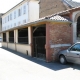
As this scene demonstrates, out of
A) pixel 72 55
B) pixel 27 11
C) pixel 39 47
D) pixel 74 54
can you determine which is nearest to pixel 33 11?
pixel 27 11

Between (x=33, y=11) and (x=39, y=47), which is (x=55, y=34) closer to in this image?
(x=39, y=47)

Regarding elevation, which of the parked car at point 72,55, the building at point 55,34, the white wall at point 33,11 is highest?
the white wall at point 33,11

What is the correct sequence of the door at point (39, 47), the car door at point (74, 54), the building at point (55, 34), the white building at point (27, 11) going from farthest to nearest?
1. the white building at point (27, 11)
2. the door at point (39, 47)
3. the building at point (55, 34)
4. the car door at point (74, 54)

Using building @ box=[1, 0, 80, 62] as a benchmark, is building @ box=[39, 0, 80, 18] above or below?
above

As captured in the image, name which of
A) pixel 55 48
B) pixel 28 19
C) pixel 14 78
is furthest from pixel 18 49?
pixel 14 78

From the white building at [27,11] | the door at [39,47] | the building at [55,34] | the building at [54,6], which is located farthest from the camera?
the white building at [27,11]

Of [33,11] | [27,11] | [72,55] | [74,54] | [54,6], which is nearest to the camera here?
[74,54]

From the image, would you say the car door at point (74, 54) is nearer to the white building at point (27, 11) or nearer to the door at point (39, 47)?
the door at point (39, 47)

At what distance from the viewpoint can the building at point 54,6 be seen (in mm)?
20392

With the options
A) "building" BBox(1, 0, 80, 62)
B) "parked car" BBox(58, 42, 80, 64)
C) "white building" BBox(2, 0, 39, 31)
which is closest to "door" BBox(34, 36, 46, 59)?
"building" BBox(1, 0, 80, 62)

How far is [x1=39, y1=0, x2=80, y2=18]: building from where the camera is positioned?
20.4 m

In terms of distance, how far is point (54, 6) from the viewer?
2248 centimetres

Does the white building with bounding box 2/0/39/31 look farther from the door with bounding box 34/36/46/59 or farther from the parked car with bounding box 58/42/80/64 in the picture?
the parked car with bounding box 58/42/80/64

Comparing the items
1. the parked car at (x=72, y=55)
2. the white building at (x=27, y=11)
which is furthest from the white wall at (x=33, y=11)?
the parked car at (x=72, y=55)
